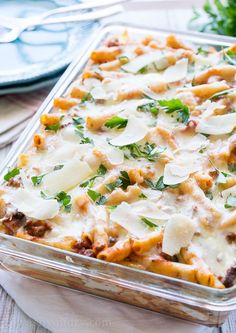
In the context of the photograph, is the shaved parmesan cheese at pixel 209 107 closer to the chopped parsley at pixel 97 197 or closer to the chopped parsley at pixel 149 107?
the chopped parsley at pixel 149 107

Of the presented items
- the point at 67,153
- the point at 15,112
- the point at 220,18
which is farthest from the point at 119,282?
the point at 220,18

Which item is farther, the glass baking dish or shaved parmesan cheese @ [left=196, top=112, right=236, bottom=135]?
shaved parmesan cheese @ [left=196, top=112, right=236, bottom=135]

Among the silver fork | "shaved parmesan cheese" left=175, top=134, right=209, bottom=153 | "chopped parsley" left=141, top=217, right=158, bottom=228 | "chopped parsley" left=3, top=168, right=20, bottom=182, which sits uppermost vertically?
the silver fork

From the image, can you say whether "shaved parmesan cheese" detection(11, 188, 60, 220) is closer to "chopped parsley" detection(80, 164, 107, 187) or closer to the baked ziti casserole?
the baked ziti casserole

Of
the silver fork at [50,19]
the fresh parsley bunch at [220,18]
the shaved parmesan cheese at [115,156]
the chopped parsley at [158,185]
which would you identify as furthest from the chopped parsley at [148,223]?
the fresh parsley bunch at [220,18]

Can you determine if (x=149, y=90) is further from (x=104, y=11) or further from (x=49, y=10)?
(x=49, y=10)

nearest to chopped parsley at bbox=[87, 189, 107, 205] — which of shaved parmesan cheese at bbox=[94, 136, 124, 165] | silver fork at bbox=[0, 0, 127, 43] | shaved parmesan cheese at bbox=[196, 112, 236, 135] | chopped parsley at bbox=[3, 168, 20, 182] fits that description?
shaved parmesan cheese at bbox=[94, 136, 124, 165]
